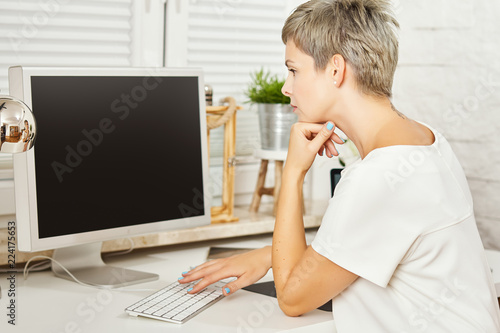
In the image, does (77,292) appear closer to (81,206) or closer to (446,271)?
(81,206)

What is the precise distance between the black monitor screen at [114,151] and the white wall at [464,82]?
0.92 m

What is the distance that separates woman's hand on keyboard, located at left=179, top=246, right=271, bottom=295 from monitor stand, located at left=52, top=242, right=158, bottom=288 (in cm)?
17

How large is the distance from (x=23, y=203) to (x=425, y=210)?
A: 2.70 feet

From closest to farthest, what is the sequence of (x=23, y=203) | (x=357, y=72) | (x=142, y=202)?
1. (x=357, y=72)
2. (x=23, y=203)
3. (x=142, y=202)

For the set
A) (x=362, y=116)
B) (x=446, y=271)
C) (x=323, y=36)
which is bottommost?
(x=446, y=271)

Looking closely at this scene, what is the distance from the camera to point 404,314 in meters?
1.19

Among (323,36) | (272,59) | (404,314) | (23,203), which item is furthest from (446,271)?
(272,59)

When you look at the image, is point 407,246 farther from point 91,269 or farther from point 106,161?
point 91,269

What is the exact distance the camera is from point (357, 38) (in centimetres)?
126

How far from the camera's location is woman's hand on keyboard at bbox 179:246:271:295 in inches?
57.3

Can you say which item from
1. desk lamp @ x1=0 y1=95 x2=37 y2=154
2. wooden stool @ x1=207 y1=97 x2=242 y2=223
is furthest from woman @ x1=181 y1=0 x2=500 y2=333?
wooden stool @ x1=207 y1=97 x2=242 y2=223

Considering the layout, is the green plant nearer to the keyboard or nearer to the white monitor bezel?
the white monitor bezel

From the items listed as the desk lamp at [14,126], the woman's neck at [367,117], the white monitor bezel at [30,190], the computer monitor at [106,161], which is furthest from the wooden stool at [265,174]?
the desk lamp at [14,126]

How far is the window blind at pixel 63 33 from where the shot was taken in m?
1.84
